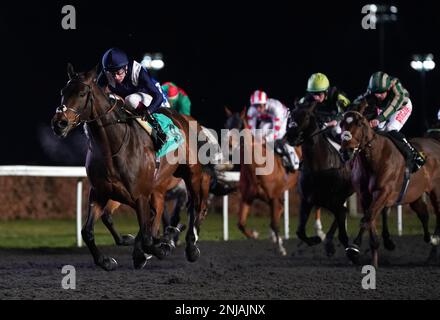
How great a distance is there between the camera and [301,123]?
8.12 metres

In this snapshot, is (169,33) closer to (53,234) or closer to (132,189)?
(53,234)

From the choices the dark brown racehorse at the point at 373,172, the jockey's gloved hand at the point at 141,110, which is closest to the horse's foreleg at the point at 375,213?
the dark brown racehorse at the point at 373,172

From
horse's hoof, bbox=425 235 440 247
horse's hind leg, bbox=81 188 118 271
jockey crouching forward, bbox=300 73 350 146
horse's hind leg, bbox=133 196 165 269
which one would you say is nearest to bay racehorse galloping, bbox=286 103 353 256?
jockey crouching forward, bbox=300 73 350 146

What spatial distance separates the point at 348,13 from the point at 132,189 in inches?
929

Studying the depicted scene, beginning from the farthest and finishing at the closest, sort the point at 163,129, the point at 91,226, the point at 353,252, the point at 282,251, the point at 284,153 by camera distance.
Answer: the point at 284,153
the point at 282,251
the point at 353,252
the point at 163,129
the point at 91,226

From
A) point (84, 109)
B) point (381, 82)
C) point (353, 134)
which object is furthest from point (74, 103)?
point (381, 82)

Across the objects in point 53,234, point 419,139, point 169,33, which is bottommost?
point 53,234

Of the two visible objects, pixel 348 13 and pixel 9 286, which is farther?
pixel 348 13

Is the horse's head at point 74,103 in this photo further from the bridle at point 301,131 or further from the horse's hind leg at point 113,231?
the bridle at point 301,131

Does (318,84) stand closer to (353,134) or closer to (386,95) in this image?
(386,95)

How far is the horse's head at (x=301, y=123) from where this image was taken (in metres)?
8.11

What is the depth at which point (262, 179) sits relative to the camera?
33.5ft

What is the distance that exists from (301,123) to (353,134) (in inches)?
30.2

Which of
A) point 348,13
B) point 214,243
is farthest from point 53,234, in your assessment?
point 348,13
